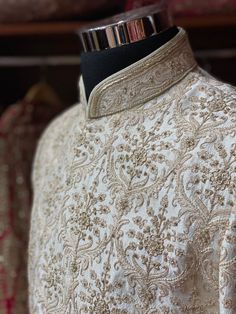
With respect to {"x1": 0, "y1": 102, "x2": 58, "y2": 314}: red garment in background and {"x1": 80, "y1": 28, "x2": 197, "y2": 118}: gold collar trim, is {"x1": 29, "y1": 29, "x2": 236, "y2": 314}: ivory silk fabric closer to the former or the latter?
{"x1": 80, "y1": 28, "x2": 197, "y2": 118}: gold collar trim

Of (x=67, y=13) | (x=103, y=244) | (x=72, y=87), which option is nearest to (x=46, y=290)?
(x=103, y=244)

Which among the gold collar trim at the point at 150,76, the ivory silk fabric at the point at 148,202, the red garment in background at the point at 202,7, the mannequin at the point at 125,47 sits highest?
the red garment in background at the point at 202,7

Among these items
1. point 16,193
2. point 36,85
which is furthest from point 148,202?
point 36,85

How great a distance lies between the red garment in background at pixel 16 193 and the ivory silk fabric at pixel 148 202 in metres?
0.30

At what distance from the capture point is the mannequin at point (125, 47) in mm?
675

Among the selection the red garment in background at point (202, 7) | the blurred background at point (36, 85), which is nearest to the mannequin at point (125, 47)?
the blurred background at point (36, 85)

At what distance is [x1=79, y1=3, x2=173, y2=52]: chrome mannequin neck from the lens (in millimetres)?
675

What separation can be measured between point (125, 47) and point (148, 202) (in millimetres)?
208

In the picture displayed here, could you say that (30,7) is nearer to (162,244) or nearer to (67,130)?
(67,130)

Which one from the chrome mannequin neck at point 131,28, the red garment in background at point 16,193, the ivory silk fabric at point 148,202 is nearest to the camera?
the ivory silk fabric at point 148,202

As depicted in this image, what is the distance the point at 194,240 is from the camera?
1.86ft

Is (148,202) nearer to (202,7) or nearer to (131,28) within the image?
(131,28)

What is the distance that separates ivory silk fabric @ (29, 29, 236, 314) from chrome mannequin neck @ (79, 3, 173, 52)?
0.03m

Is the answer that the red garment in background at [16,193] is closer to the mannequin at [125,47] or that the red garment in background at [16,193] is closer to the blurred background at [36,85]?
the blurred background at [36,85]
